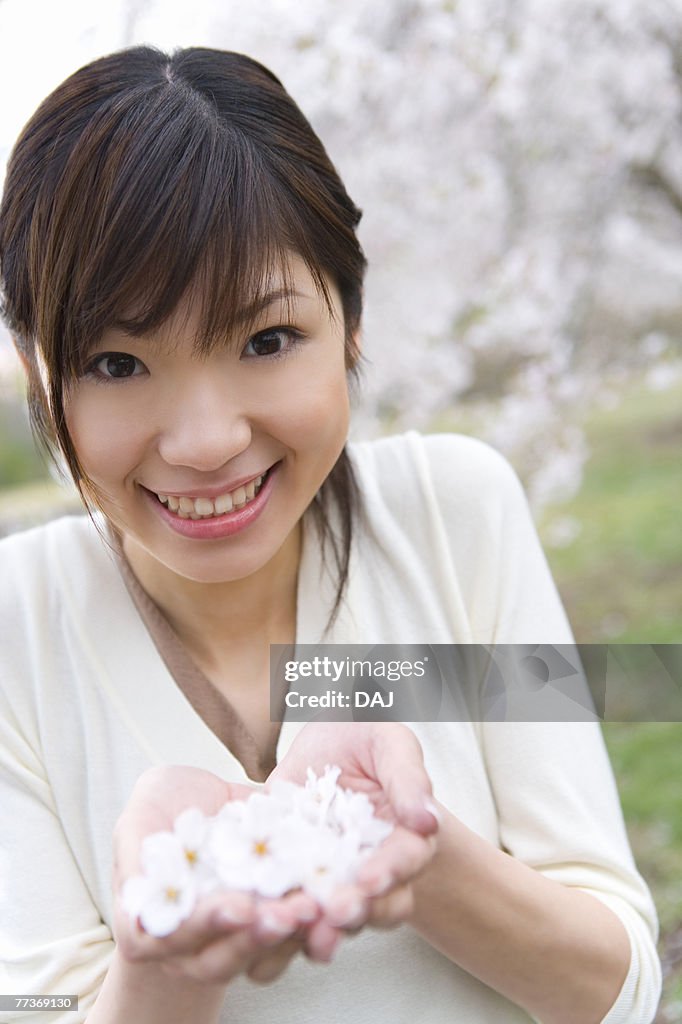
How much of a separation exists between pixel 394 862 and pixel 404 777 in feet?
0.33

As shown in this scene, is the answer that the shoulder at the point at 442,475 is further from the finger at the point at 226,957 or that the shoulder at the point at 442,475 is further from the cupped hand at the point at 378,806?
the finger at the point at 226,957

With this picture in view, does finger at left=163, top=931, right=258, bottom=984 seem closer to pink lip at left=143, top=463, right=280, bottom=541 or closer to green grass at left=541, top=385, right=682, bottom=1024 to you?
pink lip at left=143, top=463, right=280, bottom=541

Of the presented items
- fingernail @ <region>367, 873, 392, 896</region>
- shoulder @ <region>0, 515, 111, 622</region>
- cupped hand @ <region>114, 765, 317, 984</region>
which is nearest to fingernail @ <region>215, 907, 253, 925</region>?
cupped hand @ <region>114, 765, 317, 984</region>

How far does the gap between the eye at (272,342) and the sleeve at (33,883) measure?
549mm

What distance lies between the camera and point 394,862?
2.86 ft

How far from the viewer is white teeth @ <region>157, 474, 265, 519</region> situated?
4.18ft

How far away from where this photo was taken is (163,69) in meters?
1.25

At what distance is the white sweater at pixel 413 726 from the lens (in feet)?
4.36

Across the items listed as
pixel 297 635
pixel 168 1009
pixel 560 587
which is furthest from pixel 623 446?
pixel 168 1009

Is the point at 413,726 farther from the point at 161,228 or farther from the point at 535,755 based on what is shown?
the point at 161,228

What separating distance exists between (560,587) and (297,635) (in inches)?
145

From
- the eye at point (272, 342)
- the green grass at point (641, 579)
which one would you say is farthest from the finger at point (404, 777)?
the green grass at point (641, 579)

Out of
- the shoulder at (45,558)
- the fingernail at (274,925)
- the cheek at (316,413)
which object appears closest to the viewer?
the fingernail at (274,925)

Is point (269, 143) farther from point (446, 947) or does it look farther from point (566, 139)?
point (566, 139)
